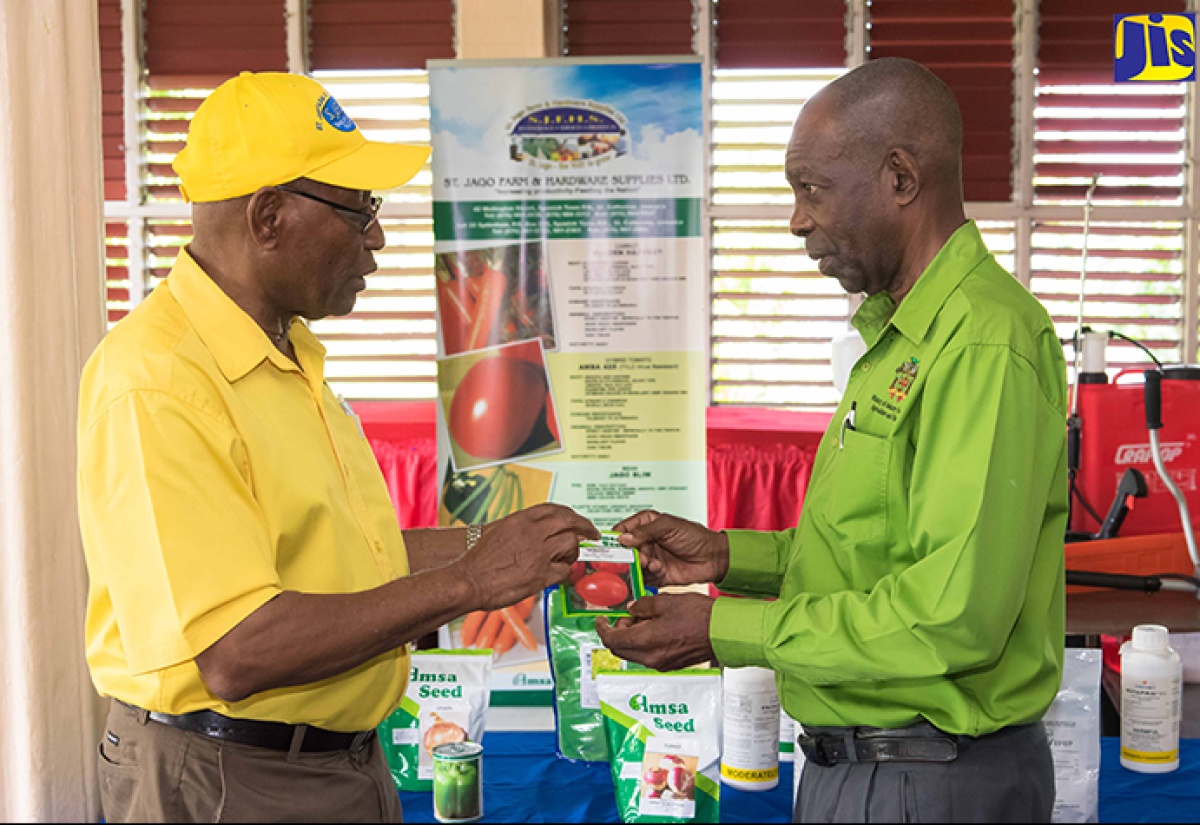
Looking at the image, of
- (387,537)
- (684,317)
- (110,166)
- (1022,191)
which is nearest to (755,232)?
(1022,191)

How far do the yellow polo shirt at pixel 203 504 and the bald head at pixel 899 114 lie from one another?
91cm

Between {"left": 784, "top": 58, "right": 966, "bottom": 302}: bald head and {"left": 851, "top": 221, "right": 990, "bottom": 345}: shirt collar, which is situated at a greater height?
{"left": 784, "top": 58, "right": 966, "bottom": 302}: bald head

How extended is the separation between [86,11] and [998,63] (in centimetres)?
460

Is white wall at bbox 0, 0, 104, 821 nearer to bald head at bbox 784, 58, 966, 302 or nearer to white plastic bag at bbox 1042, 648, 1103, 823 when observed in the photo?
bald head at bbox 784, 58, 966, 302

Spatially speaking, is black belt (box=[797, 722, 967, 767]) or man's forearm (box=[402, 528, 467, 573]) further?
man's forearm (box=[402, 528, 467, 573])

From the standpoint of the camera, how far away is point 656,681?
6.91 feet

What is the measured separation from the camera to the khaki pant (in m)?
1.46

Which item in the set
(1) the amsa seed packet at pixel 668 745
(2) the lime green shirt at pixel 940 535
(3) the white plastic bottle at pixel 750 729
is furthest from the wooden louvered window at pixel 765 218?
(2) the lime green shirt at pixel 940 535

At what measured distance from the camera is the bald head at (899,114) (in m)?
1.59

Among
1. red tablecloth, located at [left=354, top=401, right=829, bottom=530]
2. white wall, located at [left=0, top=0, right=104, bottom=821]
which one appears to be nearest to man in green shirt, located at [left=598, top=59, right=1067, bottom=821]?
white wall, located at [left=0, top=0, right=104, bottom=821]

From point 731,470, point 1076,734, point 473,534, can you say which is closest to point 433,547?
point 473,534

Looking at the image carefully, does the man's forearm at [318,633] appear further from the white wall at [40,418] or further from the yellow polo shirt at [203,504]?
the white wall at [40,418]

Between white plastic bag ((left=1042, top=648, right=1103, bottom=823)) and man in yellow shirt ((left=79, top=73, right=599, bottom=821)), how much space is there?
105cm

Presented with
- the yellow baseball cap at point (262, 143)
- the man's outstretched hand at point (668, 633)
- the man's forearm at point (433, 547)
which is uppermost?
the yellow baseball cap at point (262, 143)
